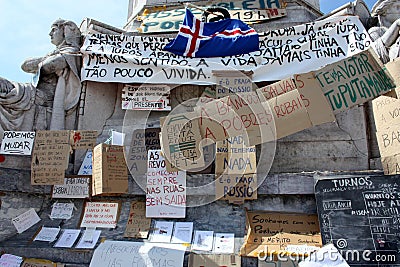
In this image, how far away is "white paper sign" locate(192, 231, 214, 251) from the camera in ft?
14.9

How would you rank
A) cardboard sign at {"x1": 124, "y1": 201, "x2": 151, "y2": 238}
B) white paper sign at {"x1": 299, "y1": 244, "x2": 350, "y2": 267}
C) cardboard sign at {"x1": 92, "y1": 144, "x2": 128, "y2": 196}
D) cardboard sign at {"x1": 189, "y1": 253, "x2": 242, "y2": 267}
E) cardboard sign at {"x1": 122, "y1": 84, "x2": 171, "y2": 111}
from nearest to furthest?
white paper sign at {"x1": 299, "y1": 244, "x2": 350, "y2": 267} < cardboard sign at {"x1": 189, "y1": 253, "x2": 242, "y2": 267} < cardboard sign at {"x1": 124, "y1": 201, "x2": 151, "y2": 238} < cardboard sign at {"x1": 92, "y1": 144, "x2": 128, "y2": 196} < cardboard sign at {"x1": 122, "y1": 84, "x2": 171, "y2": 111}

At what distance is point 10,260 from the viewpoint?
472 cm

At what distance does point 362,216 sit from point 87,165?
152 inches

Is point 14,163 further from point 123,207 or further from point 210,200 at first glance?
point 210,200

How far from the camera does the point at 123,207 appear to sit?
5.27 metres

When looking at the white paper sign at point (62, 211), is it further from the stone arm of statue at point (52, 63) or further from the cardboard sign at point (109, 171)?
the stone arm of statue at point (52, 63)

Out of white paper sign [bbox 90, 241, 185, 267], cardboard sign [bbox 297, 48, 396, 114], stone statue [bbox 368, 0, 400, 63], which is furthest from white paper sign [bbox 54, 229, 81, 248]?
stone statue [bbox 368, 0, 400, 63]

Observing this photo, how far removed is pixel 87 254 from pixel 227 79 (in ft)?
11.1

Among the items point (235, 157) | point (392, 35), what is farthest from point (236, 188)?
point (392, 35)

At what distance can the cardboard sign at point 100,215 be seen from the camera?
5.10 meters

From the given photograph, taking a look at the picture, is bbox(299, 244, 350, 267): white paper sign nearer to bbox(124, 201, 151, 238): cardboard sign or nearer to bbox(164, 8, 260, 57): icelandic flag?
bbox(124, 201, 151, 238): cardboard sign

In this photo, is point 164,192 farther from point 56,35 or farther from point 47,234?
point 56,35

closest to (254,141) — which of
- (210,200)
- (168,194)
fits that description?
(210,200)

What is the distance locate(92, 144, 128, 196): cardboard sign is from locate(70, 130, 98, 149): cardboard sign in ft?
0.79
